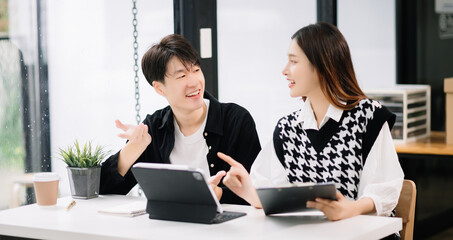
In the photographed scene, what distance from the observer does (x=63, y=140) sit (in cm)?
317

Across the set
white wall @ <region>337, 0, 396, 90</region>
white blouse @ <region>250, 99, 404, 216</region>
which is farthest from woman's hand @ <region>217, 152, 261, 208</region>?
white wall @ <region>337, 0, 396, 90</region>

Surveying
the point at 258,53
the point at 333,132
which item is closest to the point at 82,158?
the point at 333,132

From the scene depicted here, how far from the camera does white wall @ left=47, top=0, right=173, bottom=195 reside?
10.3 feet

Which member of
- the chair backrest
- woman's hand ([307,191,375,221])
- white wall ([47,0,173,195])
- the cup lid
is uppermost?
white wall ([47,0,173,195])

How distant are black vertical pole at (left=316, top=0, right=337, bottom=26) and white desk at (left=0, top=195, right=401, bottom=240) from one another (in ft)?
8.07

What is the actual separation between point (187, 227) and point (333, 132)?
2.10 feet

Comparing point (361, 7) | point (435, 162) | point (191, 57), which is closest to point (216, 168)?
point (191, 57)

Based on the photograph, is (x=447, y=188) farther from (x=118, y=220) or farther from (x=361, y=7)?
(x=118, y=220)

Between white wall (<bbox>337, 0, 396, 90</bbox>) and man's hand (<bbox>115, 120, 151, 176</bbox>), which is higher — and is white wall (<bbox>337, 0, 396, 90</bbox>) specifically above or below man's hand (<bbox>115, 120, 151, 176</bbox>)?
above

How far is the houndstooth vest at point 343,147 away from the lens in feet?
8.32

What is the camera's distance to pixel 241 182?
253 cm

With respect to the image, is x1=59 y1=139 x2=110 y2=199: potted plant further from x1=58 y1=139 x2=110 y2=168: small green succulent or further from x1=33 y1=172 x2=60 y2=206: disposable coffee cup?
x1=33 y1=172 x2=60 y2=206: disposable coffee cup

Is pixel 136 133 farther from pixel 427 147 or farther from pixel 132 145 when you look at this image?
pixel 427 147

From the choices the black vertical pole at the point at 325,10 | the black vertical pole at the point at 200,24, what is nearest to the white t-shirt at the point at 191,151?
the black vertical pole at the point at 200,24
